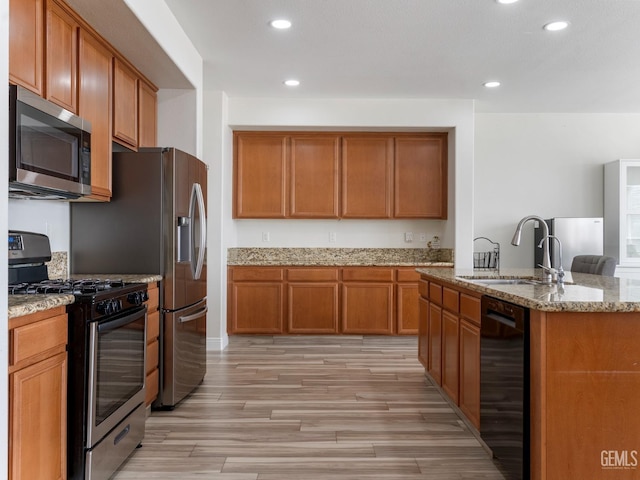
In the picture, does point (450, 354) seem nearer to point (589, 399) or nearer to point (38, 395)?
point (589, 399)

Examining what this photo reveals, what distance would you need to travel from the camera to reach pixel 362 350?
16.4ft

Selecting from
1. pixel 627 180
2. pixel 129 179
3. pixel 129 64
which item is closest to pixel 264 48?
pixel 129 64

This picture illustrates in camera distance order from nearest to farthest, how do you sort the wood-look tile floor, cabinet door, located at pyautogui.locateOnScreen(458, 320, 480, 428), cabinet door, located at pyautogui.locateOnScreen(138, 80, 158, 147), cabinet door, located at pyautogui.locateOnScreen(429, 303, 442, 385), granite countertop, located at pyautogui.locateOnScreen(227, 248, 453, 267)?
the wood-look tile floor → cabinet door, located at pyautogui.locateOnScreen(458, 320, 480, 428) → cabinet door, located at pyautogui.locateOnScreen(429, 303, 442, 385) → cabinet door, located at pyautogui.locateOnScreen(138, 80, 158, 147) → granite countertop, located at pyautogui.locateOnScreen(227, 248, 453, 267)

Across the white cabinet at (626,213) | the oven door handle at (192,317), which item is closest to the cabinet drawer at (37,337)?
the oven door handle at (192,317)

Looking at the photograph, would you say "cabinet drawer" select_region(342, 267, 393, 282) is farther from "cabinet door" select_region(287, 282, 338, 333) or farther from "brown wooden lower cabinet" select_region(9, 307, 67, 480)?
"brown wooden lower cabinet" select_region(9, 307, 67, 480)

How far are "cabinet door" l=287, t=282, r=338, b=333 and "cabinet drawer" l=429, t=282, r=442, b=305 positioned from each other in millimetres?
1879

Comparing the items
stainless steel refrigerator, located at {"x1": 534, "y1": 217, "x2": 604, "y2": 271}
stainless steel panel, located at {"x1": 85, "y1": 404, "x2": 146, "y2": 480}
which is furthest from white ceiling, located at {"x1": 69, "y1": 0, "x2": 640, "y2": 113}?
stainless steel panel, located at {"x1": 85, "y1": 404, "x2": 146, "y2": 480}

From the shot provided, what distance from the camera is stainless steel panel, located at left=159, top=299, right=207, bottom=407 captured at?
3178 millimetres

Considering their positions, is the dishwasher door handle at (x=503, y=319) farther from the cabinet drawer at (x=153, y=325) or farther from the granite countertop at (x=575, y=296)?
the cabinet drawer at (x=153, y=325)

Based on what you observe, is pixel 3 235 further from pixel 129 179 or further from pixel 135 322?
pixel 129 179

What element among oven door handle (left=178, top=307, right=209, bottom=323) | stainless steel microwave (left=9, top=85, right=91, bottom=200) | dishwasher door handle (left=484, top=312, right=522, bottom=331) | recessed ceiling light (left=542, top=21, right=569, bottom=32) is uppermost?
recessed ceiling light (left=542, top=21, right=569, bottom=32)

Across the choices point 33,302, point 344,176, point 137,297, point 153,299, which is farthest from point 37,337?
point 344,176

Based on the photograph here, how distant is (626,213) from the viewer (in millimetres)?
5582

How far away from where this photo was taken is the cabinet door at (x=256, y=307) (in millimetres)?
5371
